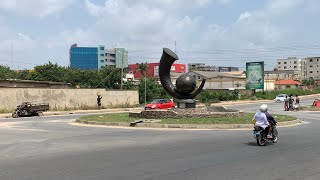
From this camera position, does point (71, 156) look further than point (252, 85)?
No

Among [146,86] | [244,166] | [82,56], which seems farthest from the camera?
A: [82,56]

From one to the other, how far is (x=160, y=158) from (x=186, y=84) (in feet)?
57.5

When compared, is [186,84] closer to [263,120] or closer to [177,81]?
[177,81]

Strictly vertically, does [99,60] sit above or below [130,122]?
above

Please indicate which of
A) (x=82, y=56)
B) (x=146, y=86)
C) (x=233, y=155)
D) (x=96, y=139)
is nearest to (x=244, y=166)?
(x=233, y=155)

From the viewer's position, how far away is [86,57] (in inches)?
6388

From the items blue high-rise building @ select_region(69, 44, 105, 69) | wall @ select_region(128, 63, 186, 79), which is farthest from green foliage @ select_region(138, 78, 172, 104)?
blue high-rise building @ select_region(69, 44, 105, 69)

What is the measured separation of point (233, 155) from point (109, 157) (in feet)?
11.5

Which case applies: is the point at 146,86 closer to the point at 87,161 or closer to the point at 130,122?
the point at 130,122

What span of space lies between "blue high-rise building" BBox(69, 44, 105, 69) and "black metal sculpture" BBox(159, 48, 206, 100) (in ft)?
436

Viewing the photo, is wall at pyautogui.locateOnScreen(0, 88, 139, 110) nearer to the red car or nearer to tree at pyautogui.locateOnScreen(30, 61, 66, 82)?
the red car

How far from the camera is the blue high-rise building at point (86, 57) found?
526ft

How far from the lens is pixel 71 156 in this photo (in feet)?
40.0

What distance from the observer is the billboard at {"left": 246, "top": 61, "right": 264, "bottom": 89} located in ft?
247
